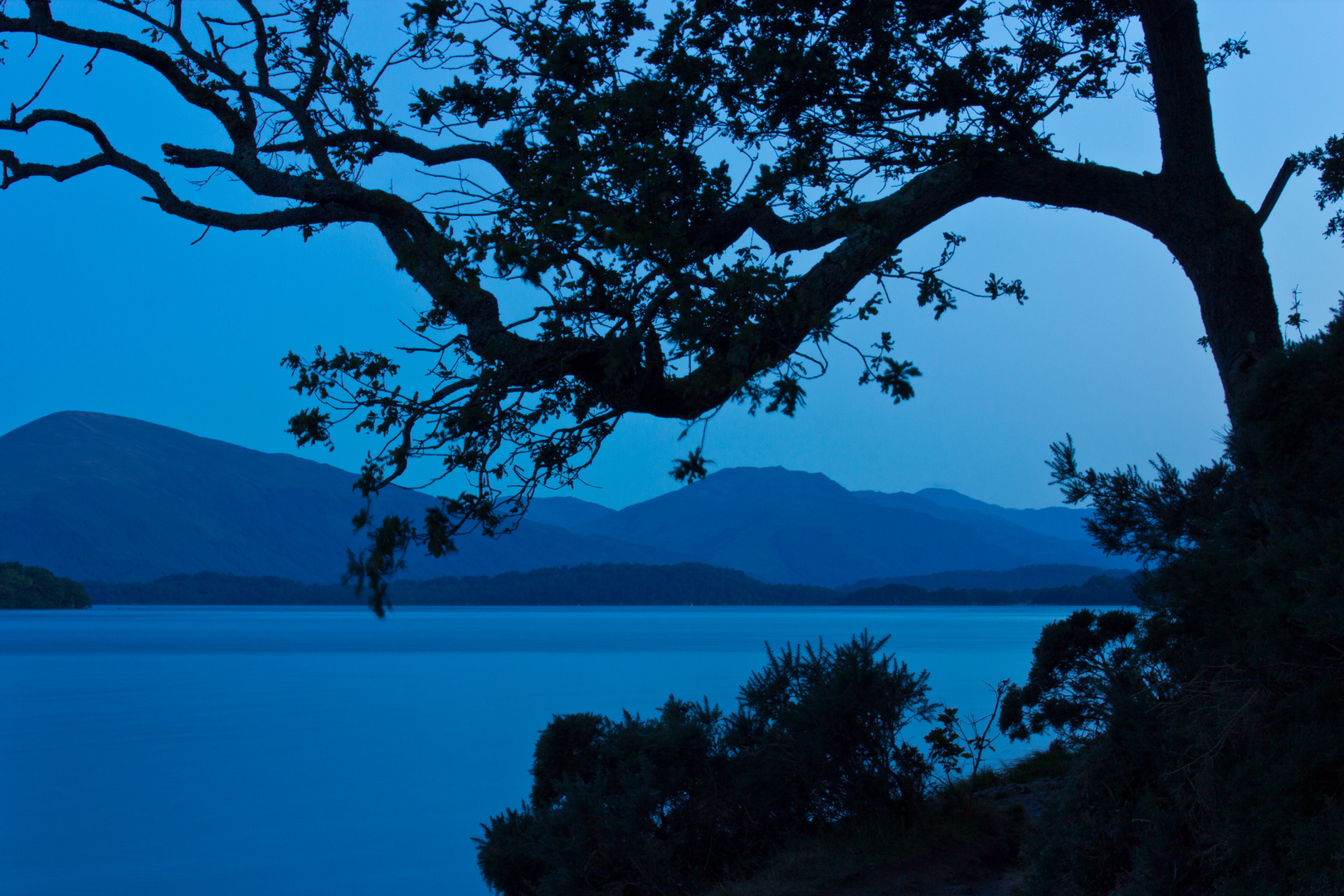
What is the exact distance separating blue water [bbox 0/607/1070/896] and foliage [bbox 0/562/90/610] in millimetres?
71069

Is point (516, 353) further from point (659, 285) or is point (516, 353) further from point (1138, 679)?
point (1138, 679)

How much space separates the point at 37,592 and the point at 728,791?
146395 millimetres

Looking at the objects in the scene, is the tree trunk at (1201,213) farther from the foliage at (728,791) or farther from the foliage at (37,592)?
the foliage at (37,592)

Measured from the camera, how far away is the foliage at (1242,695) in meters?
3.67

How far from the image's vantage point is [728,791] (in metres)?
7.56

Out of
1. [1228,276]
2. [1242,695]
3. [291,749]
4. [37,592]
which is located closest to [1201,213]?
[1228,276]

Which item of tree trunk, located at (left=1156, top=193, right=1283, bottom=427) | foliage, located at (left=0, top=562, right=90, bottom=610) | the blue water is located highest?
tree trunk, located at (left=1156, top=193, right=1283, bottom=427)

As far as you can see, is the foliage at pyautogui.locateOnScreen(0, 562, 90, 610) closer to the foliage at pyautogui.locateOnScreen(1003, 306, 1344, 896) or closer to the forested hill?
the forested hill

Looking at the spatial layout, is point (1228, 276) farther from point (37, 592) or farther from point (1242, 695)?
point (37, 592)

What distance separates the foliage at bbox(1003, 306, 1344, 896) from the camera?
3672 mm

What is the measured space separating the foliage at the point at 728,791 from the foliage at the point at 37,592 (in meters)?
141

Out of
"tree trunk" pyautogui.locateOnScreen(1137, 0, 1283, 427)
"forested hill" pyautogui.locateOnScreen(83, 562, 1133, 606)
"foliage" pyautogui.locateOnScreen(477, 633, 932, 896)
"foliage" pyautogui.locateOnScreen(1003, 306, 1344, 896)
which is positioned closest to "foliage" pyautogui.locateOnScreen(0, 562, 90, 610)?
"forested hill" pyautogui.locateOnScreen(83, 562, 1133, 606)

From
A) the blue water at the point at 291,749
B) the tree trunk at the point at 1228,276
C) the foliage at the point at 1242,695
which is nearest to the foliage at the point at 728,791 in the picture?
the foliage at the point at 1242,695

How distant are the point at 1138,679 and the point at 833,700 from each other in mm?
2827
